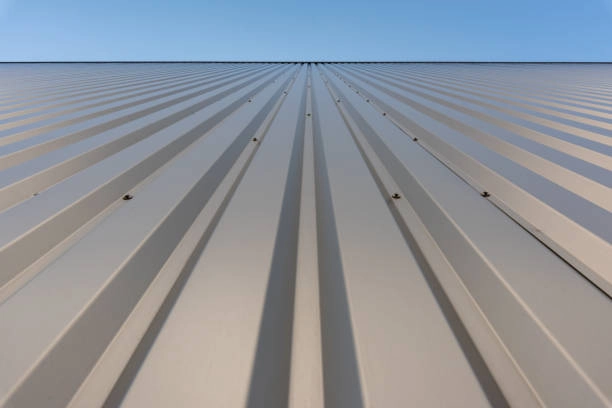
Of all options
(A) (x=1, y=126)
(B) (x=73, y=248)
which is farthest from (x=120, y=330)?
(A) (x=1, y=126)

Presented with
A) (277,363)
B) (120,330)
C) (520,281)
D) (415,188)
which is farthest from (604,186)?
(120,330)

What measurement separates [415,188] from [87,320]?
1214 mm

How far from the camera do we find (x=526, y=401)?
0.55 meters

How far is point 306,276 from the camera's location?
34.6 inches

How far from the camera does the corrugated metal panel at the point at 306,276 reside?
0.57 m

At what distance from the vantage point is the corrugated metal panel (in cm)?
57

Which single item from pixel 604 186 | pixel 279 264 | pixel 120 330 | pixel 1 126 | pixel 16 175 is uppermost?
pixel 1 126

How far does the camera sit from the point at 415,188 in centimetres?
127

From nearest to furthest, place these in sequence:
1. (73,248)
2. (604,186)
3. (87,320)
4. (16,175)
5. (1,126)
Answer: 1. (87,320)
2. (73,248)
3. (604,186)
4. (16,175)
5. (1,126)

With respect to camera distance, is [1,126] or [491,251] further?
[1,126]

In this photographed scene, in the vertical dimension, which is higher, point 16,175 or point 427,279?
point 16,175

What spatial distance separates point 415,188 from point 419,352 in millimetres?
805

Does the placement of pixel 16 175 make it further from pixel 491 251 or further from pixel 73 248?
pixel 491 251

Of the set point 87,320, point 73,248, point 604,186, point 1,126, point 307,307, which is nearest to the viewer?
point 87,320
